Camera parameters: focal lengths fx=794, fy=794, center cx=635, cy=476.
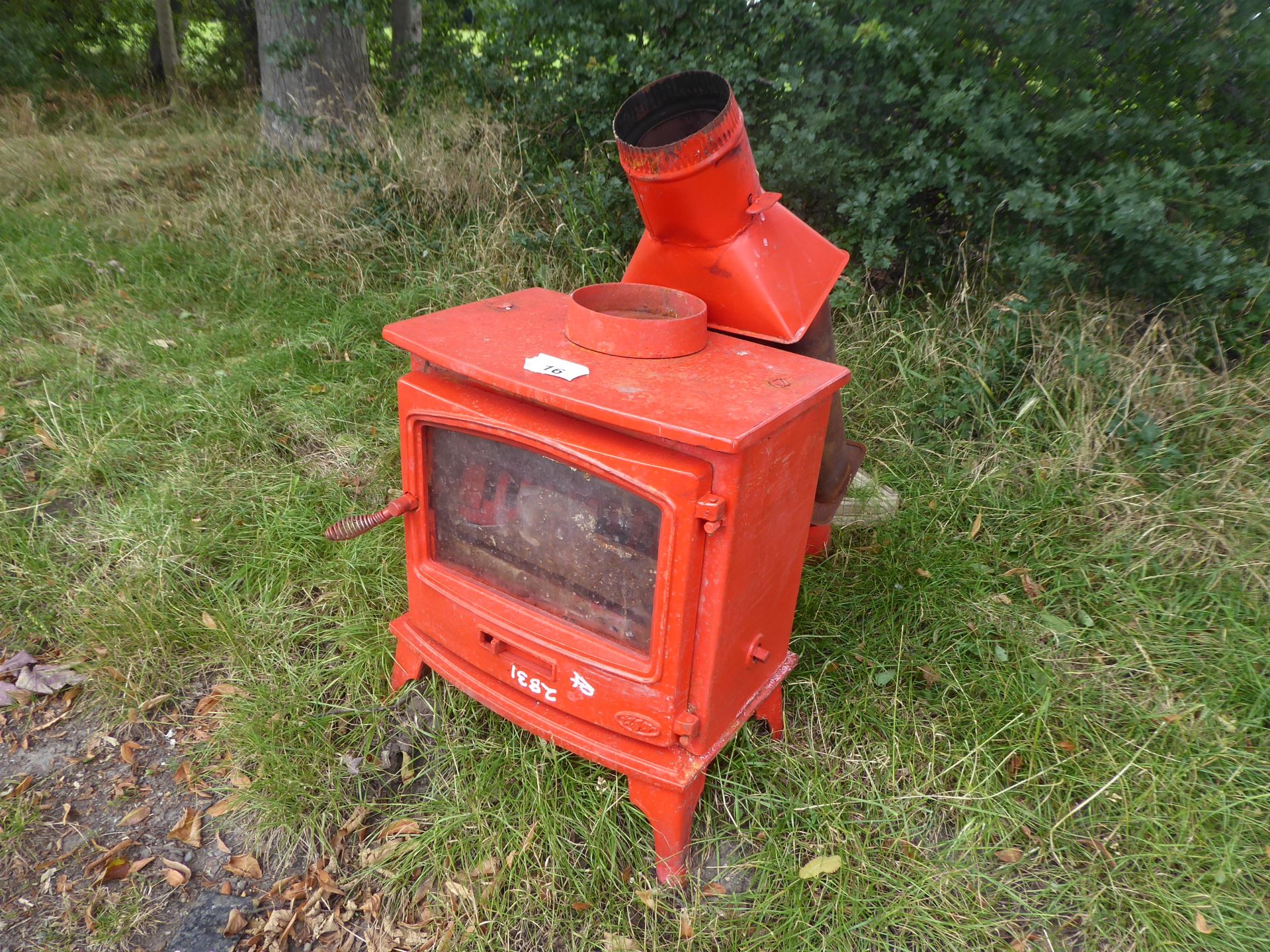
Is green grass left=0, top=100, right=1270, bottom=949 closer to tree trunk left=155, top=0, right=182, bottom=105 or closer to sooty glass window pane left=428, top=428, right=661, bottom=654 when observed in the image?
sooty glass window pane left=428, top=428, right=661, bottom=654

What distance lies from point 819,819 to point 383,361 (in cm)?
281

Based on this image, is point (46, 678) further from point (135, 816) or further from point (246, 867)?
point (246, 867)

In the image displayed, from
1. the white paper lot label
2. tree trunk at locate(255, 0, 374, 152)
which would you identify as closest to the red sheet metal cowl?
the white paper lot label

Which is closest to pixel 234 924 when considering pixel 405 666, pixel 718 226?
pixel 405 666

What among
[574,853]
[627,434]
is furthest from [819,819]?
[627,434]

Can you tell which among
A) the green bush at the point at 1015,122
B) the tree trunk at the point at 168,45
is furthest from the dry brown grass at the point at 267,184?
the tree trunk at the point at 168,45

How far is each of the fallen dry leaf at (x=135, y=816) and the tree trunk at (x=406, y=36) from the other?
483 cm

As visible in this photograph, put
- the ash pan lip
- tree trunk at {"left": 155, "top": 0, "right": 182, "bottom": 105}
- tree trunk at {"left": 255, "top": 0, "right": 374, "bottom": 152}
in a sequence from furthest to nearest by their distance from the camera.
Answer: tree trunk at {"left": 155, "top": 0, "right": 182, "bottom": 105} → tree trunk at {"left": 255, "top": 0, "right": 374, "bottom": 152} → the ash pan lip

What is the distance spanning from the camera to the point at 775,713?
7.61ft

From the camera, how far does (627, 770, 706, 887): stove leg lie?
1.93m

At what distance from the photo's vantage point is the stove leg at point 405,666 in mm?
2367

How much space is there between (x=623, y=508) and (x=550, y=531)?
0.23 meters

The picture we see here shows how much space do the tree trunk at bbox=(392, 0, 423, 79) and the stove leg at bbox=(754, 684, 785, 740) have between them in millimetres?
4913

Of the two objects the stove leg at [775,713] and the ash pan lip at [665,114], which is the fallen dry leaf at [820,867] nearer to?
the stove leg at [775,713]
